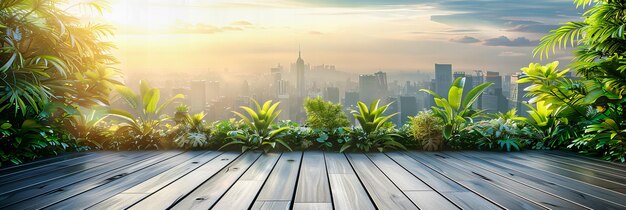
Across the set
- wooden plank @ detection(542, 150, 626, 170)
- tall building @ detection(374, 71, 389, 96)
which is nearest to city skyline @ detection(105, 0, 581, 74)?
tall building @ detection(374, 71, 389, 96)

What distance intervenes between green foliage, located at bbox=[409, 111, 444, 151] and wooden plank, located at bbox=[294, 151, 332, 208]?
120cm

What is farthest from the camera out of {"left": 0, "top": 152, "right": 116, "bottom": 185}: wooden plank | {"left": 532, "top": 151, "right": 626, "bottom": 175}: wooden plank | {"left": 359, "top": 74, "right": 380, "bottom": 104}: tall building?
{"left": 359, "top": 74, "right": 380, "bottom": 104}: tall building

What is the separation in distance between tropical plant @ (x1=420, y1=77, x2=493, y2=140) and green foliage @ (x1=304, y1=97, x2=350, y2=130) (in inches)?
37.5

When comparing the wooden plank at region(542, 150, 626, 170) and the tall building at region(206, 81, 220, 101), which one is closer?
the wooden plank at region(542, 150, 626, 170)

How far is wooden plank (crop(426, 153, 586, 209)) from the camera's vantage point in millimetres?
2033

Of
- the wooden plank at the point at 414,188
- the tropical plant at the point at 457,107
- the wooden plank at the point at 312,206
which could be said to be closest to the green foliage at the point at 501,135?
the tropical plant at the point at 457,107

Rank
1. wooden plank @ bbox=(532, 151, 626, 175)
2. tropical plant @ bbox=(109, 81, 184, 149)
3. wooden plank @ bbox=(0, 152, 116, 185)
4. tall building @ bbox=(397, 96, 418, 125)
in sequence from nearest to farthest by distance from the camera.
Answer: wooden plank @ bbox=(0, 152, 116, 185), wooden plank @ bbox=(532, 151, 626, 175), tropical plant @ bbox=(109, 81, 184, 149), tall building @ bbox=(397, 96, 418, 125)

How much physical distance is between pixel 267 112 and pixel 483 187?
256 centimetres

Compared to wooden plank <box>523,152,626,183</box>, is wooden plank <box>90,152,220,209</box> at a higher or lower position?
higher

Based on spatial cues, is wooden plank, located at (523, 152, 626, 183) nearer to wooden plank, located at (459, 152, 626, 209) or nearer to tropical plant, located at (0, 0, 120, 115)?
wooden plank, located at (459, 152, 626, 209)

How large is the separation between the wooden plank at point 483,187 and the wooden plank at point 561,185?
0.86 ft

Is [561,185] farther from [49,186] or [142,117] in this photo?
[142,117]

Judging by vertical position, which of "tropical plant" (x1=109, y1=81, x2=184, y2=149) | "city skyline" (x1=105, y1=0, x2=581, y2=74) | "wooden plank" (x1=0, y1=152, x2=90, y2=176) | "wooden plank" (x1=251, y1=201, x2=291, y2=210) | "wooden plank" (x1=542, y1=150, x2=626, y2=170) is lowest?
"wooden plank" (x1=0, y1=152, x2=90, y2=176)

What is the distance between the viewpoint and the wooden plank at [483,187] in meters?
2.02
